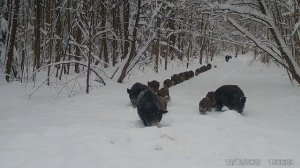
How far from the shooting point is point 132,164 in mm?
4391

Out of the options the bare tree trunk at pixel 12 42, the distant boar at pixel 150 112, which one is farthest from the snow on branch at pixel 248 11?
the bare tree trunk at pixel 12 42

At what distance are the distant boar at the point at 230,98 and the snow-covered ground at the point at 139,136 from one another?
0.28 metres

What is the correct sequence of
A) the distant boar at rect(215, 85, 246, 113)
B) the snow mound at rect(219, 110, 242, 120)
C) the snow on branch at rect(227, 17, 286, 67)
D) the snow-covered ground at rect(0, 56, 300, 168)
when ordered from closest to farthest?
1. the snow-covered ground at rect(0, 56, 300, 168)
2. the snow mound at rect(219, 110, 242, 120)
3. the distant boar at rect(215, 85, 246, 113)
4. the snow on branch at rect(227, 17, 286, 67)

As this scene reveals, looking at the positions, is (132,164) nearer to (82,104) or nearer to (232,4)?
(82,104)

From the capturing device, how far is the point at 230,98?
23.9 feet

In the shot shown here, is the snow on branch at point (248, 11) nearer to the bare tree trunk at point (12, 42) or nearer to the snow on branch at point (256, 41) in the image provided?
the snow on branch at point (256, 41)

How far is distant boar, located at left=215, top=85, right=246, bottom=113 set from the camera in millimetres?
7242

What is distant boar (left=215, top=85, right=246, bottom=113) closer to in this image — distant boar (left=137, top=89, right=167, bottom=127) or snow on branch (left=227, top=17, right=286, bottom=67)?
distant boar (left=137, top=89, right=167, bottom=127)

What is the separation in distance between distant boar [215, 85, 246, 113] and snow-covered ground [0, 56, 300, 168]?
281 millimetres

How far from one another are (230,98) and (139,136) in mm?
2613

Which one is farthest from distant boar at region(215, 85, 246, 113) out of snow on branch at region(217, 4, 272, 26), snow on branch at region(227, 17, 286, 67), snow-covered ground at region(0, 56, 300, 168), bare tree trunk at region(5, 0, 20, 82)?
bare tree trunk at region(5, 0, 20, 82)

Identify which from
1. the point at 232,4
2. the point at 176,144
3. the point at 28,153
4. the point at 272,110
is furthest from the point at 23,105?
the point at 232,4

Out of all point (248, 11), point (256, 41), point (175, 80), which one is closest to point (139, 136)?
point (256, 41)

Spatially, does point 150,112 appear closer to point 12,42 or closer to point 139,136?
point 139,136
